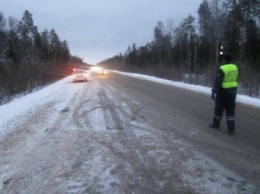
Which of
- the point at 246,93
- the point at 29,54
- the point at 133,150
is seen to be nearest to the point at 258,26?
the point at 246,93

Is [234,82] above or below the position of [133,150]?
above

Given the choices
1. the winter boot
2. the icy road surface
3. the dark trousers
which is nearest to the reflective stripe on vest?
the dark trousers

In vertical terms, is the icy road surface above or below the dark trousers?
below

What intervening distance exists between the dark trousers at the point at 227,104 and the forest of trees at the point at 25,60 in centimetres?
1558

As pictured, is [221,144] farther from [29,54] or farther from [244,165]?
[29,54]

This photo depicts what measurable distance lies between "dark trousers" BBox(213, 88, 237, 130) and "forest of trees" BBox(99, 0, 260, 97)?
1073cm

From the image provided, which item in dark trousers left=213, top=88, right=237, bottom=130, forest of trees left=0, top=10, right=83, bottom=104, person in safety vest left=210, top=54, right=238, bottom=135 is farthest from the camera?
forest of trees left=0, top=10, right=83, bottom=104

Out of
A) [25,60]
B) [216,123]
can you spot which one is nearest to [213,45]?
[25,60]

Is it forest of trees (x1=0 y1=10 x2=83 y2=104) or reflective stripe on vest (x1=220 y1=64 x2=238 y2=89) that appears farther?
forest of trees (x1=0 y1=10 x2=83 y2=104)

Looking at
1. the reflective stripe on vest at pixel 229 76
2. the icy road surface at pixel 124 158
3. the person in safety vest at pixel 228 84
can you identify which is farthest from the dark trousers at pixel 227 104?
the icy road surface at pixel 124 158

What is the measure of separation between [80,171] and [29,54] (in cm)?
8866

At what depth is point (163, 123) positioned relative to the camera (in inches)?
372

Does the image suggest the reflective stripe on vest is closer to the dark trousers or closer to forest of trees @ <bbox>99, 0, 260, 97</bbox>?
the dark trousers

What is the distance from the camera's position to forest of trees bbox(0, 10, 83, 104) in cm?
2566
